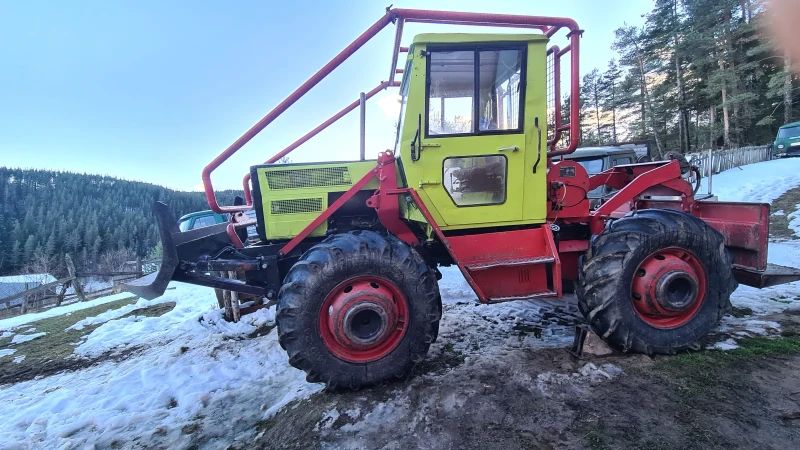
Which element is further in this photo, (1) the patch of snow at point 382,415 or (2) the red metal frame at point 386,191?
(2) the red metal frame at point 386,191

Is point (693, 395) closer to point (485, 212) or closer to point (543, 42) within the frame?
point (485, 212)

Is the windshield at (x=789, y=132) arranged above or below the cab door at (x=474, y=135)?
above

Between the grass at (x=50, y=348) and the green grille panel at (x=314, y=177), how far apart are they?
13.3ft

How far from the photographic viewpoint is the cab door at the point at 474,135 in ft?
10.9

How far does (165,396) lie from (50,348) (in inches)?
163

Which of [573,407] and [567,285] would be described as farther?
[567,285]

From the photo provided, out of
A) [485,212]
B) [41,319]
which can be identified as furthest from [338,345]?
[41,319]

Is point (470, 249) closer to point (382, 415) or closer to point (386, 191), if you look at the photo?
point (386, 191)

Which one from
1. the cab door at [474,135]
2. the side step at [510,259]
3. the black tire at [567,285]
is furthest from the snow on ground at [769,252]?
the cab door at [474,135]

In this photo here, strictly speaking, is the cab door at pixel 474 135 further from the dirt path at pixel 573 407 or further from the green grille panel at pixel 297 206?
the dirt path at pixel 573 407

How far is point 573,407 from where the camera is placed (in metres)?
2.62

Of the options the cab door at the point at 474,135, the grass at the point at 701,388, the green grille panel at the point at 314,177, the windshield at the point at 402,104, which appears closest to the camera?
the grass at the point at 701,388

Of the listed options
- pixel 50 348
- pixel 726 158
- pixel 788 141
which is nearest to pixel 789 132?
pixel 788 141

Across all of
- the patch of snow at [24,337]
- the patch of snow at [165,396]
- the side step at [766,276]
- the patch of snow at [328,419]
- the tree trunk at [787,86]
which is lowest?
the patch of snow at [24,337]
